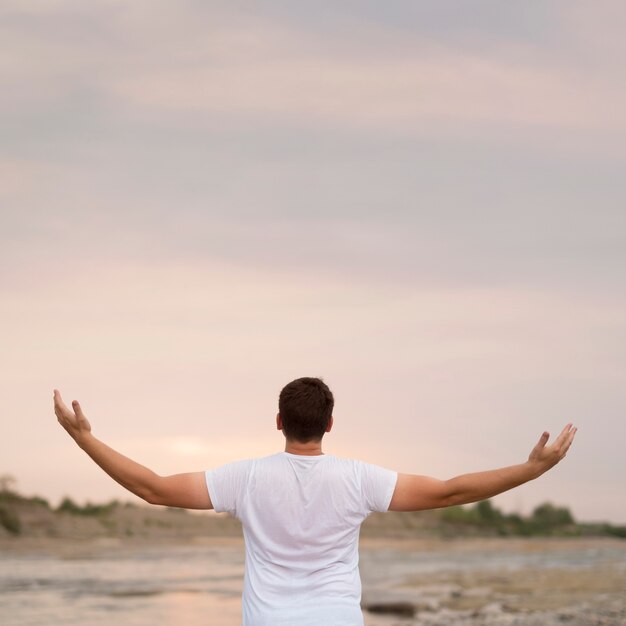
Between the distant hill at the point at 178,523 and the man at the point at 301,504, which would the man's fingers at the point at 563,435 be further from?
the distant hill at the point at 178,523

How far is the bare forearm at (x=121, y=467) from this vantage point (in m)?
→ 4.84

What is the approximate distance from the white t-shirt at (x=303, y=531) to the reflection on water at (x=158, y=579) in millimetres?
15913

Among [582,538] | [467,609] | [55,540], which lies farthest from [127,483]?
[582,538]

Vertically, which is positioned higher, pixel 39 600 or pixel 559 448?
pixel 559 448

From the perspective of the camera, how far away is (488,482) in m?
4.88

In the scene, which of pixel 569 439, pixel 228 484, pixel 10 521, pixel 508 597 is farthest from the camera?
pixel 10 521

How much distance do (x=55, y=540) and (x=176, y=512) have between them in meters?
10.0

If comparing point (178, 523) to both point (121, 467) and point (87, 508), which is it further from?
point (121, 467)

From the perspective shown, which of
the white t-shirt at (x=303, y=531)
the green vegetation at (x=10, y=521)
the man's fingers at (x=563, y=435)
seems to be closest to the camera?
the white t-shirt at (x=303, y=531)

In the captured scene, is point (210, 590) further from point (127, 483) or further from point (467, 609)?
point (127, 483)

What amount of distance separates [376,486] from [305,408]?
0.46 m


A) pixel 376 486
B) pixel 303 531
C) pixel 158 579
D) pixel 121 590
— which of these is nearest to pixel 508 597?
pixel 121 590

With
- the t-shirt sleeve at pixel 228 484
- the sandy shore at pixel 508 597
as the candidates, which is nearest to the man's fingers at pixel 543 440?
the t-shirt sleeve at pixel 228 484

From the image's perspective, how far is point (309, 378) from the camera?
4.70m
